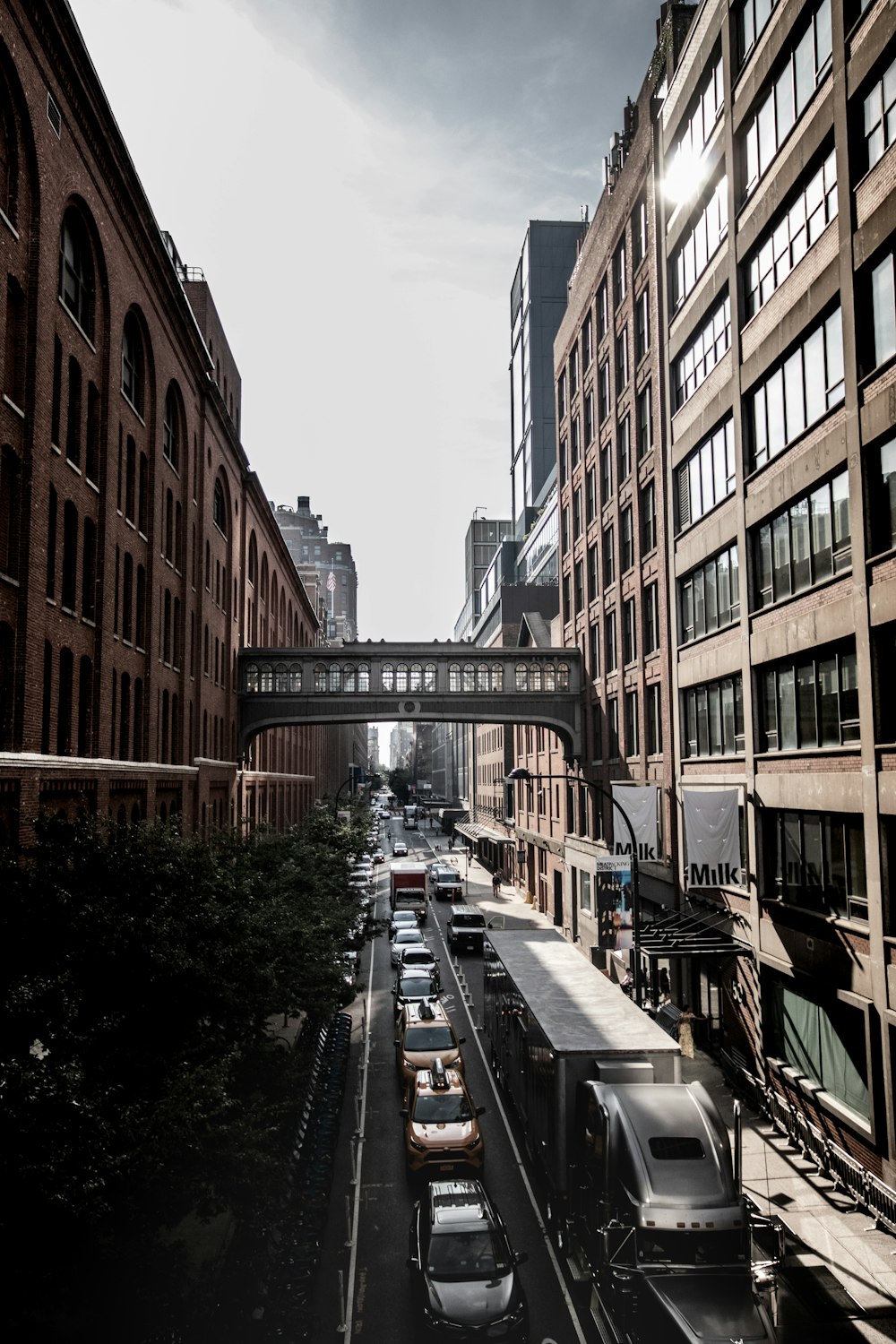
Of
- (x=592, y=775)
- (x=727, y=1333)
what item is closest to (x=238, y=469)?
(x=592, y=775)

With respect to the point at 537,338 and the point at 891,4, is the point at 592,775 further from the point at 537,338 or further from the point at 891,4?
the point at 537,338

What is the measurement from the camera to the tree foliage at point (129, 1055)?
1029 cm

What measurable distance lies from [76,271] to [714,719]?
72.8 feet

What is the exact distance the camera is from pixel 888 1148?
1870 cm

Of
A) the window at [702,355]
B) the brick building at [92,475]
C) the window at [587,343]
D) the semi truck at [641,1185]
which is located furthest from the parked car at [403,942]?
the window at [587,343]

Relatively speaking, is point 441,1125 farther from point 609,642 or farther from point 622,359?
point 622,359

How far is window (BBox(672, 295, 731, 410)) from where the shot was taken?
96.9 feet

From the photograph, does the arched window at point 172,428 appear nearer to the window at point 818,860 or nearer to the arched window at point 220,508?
the arched window at point 220,508

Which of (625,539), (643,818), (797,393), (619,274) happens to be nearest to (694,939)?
(643,818)

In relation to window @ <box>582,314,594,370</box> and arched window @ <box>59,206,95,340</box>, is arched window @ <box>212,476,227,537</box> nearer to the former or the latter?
window @ <box>582,314,594,370</box>

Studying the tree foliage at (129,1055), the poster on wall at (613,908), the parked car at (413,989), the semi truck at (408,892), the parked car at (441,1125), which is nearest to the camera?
the tree foliage at (129,1055)

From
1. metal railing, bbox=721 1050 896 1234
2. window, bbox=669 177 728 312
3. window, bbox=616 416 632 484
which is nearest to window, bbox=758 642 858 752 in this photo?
metal railing, bbox=721 1050 896 1234

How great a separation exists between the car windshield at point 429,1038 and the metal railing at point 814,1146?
7.73 metres

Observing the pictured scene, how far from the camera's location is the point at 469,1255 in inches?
575
